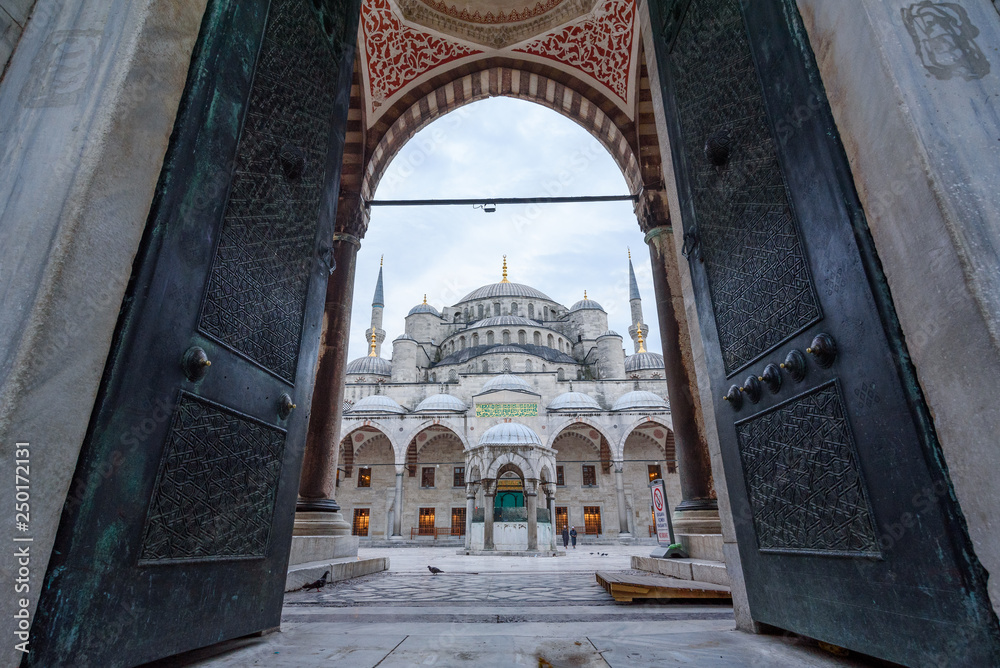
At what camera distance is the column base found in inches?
203

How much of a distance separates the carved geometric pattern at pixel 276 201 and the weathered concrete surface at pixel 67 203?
0.38 meters

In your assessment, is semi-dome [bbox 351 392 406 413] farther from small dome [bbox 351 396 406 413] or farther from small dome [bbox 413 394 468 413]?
small dome [bbox 413 394 468 413]

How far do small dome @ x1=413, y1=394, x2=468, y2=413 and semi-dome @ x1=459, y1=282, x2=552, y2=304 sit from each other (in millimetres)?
12634

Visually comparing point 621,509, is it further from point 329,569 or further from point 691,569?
point 329,569

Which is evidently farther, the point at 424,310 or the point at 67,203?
the point at 424,310

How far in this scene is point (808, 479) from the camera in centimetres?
173

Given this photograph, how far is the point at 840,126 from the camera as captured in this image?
1615 millimetres

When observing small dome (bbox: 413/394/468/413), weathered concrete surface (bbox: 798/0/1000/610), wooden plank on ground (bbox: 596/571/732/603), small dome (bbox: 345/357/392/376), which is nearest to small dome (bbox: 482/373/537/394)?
small dome (bbox: 413/394/468/413)

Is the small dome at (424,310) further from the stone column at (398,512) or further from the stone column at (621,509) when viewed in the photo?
the stone column at (621,509)

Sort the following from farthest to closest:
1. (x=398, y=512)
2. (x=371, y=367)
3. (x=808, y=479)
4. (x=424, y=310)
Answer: (x=424, y=310), (x=371, y=367), (x=398, y=512), (x=808, y=479)

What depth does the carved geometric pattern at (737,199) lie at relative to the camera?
1919 millimetres

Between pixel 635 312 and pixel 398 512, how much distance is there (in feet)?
77.6

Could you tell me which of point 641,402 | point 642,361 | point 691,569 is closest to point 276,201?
point 691,569

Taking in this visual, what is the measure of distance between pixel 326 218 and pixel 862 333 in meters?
2.52
